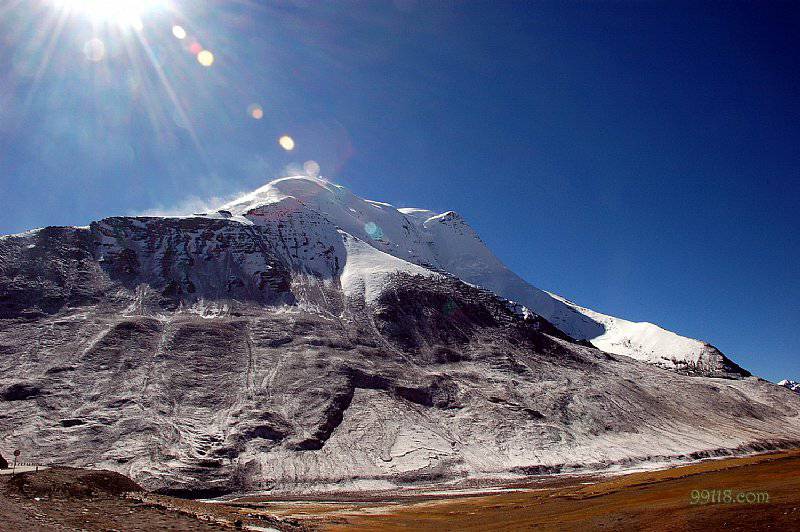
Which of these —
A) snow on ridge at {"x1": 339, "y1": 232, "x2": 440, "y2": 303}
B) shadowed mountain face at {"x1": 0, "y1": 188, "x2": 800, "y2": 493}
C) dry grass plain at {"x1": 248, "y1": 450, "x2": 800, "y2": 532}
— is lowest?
dry grass plain at {"x1": 248, "y1": 450, "x2": 800, "y2": 532}

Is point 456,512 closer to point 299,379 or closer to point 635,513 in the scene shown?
point 635,513

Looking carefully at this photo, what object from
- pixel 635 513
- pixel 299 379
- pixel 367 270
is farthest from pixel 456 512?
pixel 367 270

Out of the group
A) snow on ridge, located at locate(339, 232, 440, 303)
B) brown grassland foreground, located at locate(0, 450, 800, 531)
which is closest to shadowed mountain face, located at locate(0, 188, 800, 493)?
snow on ridge, located at locate(339, 232, 440, 303)

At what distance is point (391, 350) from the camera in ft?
366

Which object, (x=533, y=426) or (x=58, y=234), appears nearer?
(x=533, y=426)

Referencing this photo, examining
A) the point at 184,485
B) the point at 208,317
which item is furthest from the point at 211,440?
the point at 208,317

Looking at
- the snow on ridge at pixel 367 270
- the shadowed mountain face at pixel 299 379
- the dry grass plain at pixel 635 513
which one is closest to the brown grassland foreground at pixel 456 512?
the dry grass plain at pixel 635 513

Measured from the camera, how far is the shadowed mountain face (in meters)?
72.4

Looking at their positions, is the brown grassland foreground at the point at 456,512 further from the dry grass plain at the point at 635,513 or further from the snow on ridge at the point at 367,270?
the snow on ridge at the point at 367,270

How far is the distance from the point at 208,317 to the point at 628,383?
94.5 m

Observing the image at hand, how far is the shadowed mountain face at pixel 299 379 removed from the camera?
237ft

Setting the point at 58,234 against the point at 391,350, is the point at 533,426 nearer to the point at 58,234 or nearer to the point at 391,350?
the point at 391,350

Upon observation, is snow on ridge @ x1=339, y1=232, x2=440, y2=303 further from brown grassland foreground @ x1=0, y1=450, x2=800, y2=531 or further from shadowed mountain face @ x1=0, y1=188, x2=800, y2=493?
brown grassland foreground @ x1=0, y1=450, x2=800, y2=531

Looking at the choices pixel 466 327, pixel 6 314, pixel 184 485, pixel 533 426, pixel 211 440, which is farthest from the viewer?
pixel 466 327
